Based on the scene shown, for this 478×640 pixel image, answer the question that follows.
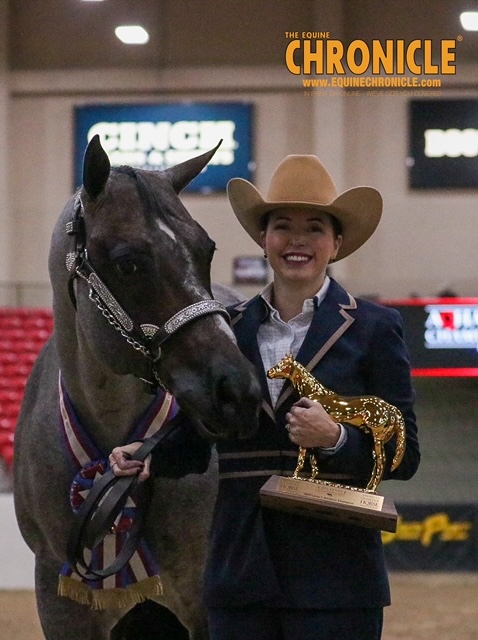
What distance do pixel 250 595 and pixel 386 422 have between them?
392 millimetres

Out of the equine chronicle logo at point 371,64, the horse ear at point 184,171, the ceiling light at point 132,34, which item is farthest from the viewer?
the ceiling light at point 132,34

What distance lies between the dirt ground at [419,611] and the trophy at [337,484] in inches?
138

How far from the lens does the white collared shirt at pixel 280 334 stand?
Answer: 79.0 inches

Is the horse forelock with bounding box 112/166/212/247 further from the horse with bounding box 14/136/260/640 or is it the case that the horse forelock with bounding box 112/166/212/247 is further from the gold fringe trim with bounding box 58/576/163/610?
the gold fringe trim with bounding box 58/576/163/610

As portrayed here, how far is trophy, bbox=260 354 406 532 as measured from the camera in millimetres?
1806

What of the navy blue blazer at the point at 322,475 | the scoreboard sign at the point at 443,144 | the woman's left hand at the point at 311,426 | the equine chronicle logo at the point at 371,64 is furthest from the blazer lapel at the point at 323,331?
the scoreboard sign at the point at 443,144

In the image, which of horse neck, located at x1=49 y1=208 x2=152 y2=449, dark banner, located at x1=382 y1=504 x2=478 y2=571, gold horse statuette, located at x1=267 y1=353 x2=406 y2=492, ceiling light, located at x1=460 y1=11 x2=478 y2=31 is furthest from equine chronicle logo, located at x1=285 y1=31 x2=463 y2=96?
gold horse statuette, located at x1=267 y1=353 x2=406 y2=492

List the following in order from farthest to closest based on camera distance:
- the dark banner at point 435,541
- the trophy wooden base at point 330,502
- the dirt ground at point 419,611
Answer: the dark banner at point 435,541 → the dirt ground at point 419,611 → the trophy wooden base at point 330,502

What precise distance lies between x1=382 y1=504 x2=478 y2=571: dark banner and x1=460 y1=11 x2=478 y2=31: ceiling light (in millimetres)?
4939

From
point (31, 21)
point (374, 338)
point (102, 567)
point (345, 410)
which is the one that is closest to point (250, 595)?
point (345, 410)

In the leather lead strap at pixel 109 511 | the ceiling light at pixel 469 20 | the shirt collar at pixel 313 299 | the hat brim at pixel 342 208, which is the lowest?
the leather lead strap at pixel 109 511

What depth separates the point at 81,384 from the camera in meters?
2.50

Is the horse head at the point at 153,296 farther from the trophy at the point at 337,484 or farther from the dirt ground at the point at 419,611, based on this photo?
the dirt ground at the point at 419,611

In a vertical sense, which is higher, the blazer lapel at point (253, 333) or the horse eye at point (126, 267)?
the horse eye at point (126, 267)
